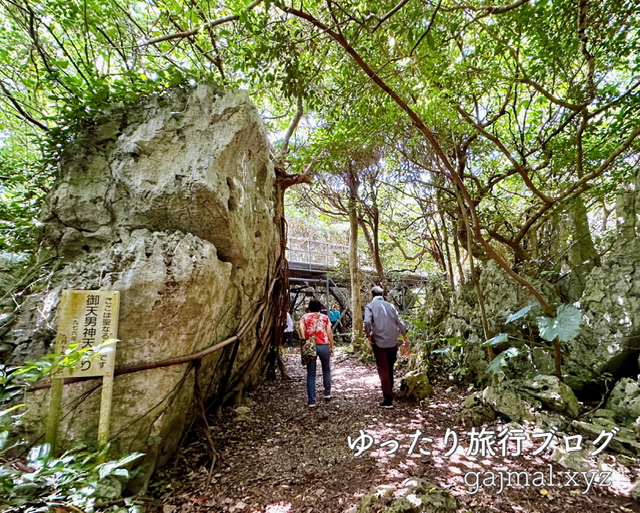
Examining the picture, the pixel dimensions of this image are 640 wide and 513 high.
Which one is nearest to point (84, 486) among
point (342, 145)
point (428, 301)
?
point (342, 145)

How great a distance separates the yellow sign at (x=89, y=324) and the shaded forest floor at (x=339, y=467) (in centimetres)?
113

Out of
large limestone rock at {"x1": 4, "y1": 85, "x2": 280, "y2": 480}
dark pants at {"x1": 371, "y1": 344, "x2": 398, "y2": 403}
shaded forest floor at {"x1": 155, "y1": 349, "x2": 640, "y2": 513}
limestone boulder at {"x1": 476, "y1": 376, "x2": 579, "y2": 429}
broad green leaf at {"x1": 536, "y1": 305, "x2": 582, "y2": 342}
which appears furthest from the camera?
dark pants at {"x1": 371, "y1": 344, "x2": 398, "y2": 403}

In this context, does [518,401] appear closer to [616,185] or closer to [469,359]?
[469,359]

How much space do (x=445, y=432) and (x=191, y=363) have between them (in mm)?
2574

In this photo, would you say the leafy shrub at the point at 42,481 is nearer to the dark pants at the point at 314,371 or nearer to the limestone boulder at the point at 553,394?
the dark pants at the point at 314,371

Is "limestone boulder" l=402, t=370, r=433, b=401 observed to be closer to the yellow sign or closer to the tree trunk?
the yellow sign

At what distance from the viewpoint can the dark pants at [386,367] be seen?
157 inches

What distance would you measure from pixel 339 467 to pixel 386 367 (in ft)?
5.44

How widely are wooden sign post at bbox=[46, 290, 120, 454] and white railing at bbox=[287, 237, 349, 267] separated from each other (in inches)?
336

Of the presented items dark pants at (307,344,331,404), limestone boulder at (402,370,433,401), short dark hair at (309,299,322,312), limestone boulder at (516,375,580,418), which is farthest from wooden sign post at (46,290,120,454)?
limestone boulder at (516,375,580,418)

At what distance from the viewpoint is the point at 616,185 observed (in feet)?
12.5

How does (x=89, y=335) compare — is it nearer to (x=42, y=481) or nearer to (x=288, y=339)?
(x=42, y=481)

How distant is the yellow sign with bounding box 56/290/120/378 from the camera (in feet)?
6.47

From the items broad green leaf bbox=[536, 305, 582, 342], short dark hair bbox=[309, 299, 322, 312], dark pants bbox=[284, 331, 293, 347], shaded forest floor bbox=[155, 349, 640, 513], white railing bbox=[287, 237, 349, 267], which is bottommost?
shaded forest floor bbox=[155, 349, 640, 513]
